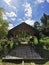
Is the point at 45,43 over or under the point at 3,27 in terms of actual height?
under

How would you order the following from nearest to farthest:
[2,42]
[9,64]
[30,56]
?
1. [9,64]
2. [30,56]
3. [2,42]

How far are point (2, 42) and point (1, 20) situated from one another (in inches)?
151

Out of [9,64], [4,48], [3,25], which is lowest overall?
[9,64]

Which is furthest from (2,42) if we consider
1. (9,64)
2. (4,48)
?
(9,64)

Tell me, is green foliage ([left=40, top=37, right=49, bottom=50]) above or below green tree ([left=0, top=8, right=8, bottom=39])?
below

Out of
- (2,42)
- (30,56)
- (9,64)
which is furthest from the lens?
Result: (2,42)

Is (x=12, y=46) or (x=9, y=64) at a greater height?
(x=12, y=46)

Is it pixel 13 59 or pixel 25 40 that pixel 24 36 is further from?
pixel 13 59

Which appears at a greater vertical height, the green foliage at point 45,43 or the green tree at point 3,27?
the green tree at point 3,27

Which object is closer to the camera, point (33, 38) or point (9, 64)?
point (9, 64)

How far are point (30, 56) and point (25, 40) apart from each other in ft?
13.0

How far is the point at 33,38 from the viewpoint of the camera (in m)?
Answer: 38.7

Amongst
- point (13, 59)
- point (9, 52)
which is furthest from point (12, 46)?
point (13, 59)

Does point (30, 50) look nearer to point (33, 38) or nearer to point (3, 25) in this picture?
point (33, 38)
